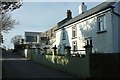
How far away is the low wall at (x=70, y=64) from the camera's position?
765 inches

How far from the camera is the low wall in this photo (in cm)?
1944

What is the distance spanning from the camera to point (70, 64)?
22422 mm

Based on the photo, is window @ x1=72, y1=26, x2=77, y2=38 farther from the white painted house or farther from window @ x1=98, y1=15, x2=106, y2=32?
window @ x1=98, y1=15, x2=106, y2=32

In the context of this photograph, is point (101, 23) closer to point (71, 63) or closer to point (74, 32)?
point (71, 63)

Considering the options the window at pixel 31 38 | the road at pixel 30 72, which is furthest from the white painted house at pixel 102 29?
the window at pixel 31 38

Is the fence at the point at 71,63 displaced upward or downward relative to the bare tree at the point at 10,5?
downward

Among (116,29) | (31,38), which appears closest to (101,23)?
Answer: (116,29)

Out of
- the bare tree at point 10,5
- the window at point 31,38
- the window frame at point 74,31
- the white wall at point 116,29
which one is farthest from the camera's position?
the window at point 31,38

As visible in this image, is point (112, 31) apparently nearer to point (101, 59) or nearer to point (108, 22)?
point (108, 22)

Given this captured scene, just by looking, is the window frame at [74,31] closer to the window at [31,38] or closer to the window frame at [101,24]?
the window frame at [101,24]

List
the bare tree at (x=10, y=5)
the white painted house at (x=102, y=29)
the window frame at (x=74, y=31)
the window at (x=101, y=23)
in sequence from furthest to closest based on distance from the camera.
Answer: the window frame at (x=74, y=31), the window at (x=101, y=23), the white painted house at (x=102, y=29), the bare tree at (x=10, y=5)

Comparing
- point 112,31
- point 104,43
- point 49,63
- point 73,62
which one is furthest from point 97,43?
point 73,62

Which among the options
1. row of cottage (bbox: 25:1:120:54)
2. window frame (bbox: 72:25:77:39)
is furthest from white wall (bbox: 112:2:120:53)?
window frame (bbox: 72:25:77:39)

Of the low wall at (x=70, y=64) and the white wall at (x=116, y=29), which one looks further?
the white wall at (x=116, y=29)
